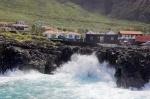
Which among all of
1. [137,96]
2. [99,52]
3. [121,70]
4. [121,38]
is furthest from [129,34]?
[137,96]

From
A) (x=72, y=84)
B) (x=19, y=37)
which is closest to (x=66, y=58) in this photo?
(x=72, y=84)

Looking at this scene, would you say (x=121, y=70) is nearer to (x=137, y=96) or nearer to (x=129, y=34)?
(x=137, y=96)

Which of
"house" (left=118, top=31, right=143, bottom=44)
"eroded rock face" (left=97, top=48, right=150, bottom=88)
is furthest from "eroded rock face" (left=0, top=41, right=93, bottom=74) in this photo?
"house" (left=118, top=31, right=143, bottom=44)

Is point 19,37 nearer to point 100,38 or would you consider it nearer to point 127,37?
point 100,38

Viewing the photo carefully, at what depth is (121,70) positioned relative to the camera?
10200cm

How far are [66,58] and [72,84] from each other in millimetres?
19268

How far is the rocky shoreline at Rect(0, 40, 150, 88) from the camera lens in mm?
100188

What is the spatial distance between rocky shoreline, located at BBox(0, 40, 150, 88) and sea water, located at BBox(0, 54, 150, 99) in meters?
1.62

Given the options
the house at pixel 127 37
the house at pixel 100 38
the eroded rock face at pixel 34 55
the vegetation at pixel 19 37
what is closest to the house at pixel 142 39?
the house at pixel 127 37

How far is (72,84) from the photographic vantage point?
97.6 m

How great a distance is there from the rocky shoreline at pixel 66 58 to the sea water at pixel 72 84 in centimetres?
162

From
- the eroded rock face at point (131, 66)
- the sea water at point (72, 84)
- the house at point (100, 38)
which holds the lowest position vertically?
the sea water at point (72, 84)

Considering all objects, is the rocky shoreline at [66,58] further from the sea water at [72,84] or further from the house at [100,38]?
the house at [100,38]

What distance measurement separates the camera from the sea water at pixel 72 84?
86.3 meters
